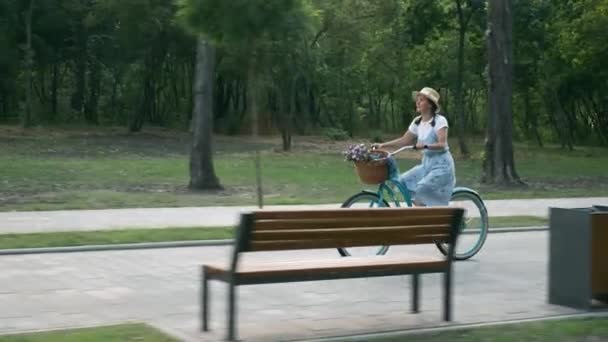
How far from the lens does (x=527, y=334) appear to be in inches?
307

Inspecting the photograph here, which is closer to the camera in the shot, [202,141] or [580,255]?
[580,255]

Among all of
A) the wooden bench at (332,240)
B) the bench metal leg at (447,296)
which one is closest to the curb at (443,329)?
the bench metal leg at (447,296)

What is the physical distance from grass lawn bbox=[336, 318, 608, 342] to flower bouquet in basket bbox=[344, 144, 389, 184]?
11.5 ft

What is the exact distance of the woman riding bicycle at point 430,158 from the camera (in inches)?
461

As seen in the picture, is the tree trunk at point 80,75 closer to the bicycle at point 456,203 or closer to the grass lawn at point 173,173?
the grass lawn at point 173,173

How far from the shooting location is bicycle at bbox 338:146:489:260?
11.8m

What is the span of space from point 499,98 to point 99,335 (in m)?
19.7

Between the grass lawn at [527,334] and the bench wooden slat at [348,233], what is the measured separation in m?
0.81

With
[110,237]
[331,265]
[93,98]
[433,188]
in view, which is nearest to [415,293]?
[331,265]

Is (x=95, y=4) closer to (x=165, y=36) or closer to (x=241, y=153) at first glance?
(x=165, y=36)

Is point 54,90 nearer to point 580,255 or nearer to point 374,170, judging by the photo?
point 374,170

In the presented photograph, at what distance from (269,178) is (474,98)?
40320 mm

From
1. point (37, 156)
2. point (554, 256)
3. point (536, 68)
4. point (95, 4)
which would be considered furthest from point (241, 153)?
point (554, 256)

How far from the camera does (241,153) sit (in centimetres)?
4122
